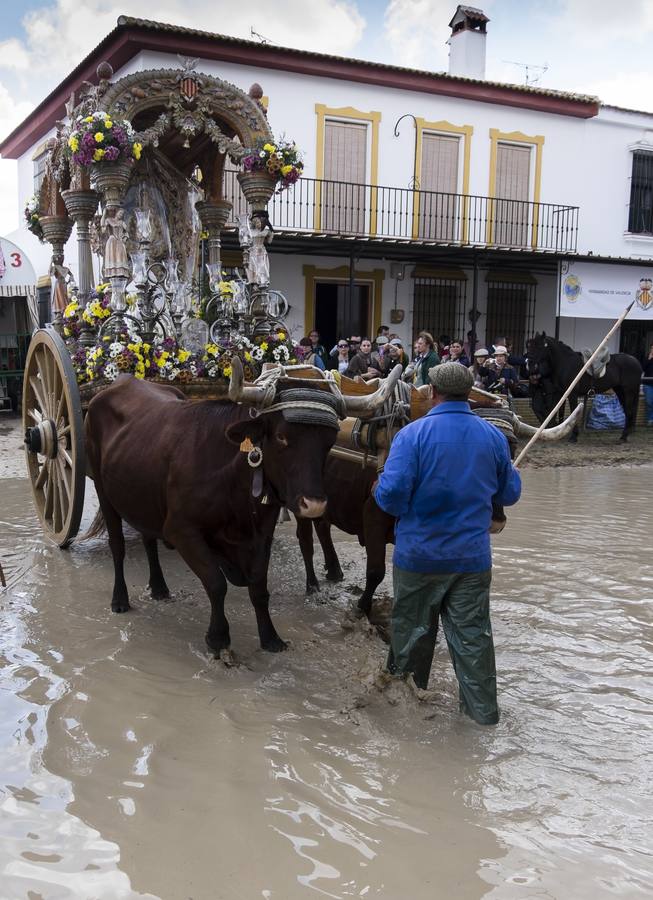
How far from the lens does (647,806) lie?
10.3ft

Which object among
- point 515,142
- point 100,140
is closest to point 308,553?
point 100,140

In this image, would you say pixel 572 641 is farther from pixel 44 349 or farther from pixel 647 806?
pixel 44 349

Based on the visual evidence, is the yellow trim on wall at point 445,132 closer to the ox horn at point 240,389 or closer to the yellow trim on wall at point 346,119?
the yellow trim on wall at point 346,119

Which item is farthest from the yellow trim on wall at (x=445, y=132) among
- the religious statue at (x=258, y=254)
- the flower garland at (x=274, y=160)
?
the religious statue at (x=258, y=254)

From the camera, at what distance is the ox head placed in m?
3.89

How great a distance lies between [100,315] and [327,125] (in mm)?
11078

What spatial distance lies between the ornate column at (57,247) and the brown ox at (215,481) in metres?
3.54

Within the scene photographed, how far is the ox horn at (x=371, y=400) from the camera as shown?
14.3ft

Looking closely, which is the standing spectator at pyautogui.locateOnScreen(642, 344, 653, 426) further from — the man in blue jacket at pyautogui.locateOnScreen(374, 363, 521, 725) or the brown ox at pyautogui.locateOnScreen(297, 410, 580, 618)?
the man in blue jacket at pyautogui.locateOnScreen(374, 363, 521, 725)

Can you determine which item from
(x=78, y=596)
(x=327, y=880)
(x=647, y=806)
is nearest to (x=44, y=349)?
(x=78, y=596)

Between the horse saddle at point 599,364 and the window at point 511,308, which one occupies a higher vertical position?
the window at point 511,308

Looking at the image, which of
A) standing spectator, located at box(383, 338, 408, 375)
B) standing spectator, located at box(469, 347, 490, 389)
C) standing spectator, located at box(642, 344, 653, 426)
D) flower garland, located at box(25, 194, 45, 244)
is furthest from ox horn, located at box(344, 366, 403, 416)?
standing spectator, located at box(642, 344, 653, 426)

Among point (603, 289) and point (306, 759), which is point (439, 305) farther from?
point (306, 759)

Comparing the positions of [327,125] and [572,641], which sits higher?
[327,125]
